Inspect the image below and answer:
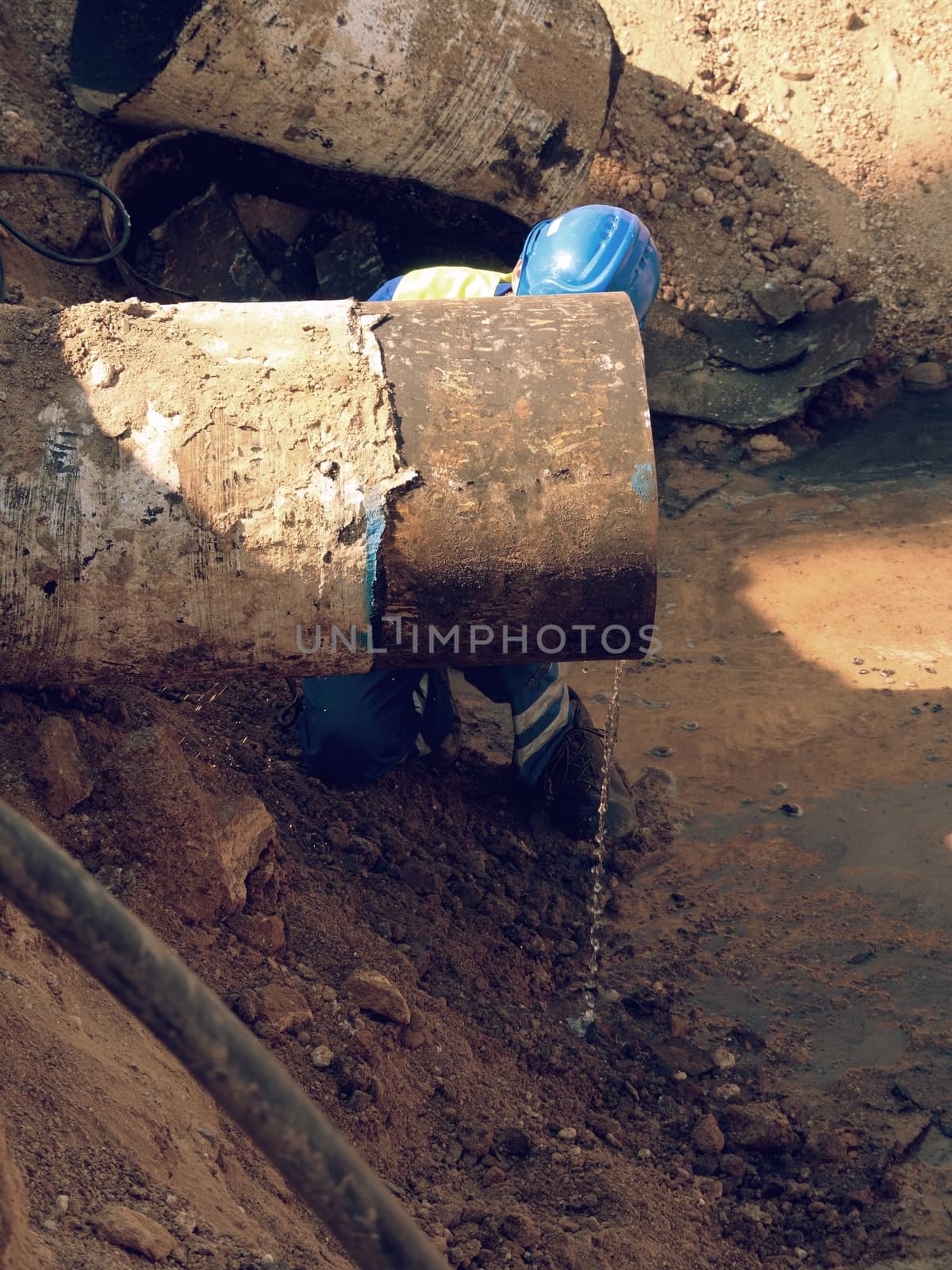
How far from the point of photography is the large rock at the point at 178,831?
2.51 metres

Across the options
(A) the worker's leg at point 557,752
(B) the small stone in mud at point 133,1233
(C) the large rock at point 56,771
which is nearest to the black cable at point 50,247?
(A) the worker's leg at point 557,752

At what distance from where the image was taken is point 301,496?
89.6 inches

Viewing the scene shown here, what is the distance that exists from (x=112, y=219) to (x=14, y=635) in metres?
2.79

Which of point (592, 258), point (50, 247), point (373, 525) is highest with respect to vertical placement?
point (592, 258)

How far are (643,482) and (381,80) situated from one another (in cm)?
257

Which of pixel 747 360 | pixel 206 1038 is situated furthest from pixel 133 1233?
pixel 747 360

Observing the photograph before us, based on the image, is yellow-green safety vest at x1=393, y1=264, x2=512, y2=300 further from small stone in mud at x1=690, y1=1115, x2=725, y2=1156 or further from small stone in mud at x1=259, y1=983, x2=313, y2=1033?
small stone in mud at x1=690, y1=1115, x2=725, y2=1156

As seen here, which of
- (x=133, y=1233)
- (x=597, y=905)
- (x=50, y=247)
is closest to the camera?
(x=133, y=1233)

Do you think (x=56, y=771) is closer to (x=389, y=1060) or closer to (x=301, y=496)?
(x=301, y=496)

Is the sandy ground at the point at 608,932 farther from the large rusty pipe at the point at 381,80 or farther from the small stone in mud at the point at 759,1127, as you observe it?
the large rusty pipe at the point at 381,80

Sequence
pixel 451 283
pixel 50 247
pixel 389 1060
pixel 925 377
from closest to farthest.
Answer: pixel 389 1060
pixel 451 283
pixel 50 247
pixel 925 377

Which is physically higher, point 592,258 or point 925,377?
point 592,258

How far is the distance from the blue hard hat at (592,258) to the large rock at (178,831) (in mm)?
1551

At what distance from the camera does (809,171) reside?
5602 millimetres
